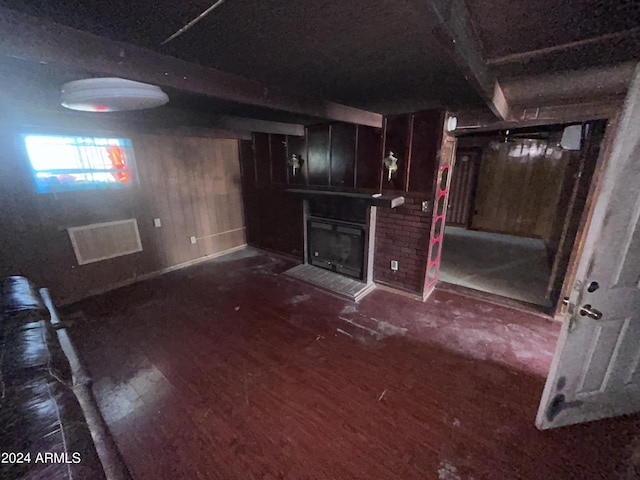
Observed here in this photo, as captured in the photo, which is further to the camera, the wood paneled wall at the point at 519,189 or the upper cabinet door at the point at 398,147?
the wood paneled wall at the point at 519,189

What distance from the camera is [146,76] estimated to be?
1.22 metres

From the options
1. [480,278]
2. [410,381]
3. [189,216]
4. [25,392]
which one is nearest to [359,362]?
[410,381]

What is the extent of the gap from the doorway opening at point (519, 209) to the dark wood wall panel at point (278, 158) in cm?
310

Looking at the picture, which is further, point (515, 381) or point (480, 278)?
point (480, 278)

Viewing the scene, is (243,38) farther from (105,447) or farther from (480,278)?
(480,278)

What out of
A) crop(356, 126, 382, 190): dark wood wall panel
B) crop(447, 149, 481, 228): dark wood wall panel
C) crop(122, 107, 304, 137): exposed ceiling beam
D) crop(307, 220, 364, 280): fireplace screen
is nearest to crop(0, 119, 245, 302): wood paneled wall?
crop(122, 107, 304, 137): exposed ceiling beam

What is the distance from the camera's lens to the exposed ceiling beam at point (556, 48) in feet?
3.88

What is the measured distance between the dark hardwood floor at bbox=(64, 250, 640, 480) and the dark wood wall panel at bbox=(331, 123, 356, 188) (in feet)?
5.57

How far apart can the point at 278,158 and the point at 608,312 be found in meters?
4.10

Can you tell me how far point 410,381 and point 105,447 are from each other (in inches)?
76.7

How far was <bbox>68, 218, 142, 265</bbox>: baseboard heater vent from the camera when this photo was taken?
3.14 m

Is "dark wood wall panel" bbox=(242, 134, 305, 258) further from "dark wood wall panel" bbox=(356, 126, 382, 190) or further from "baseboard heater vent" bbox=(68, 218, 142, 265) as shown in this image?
"baseboard heater vent" bbox=(68, 218, 142, 265)

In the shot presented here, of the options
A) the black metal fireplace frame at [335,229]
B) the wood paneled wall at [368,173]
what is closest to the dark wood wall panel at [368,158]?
the wood paneled wall at [368,173]

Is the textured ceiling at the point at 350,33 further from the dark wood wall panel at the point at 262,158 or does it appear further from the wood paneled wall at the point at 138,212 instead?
the wood paneled wall at the point at 138,212
